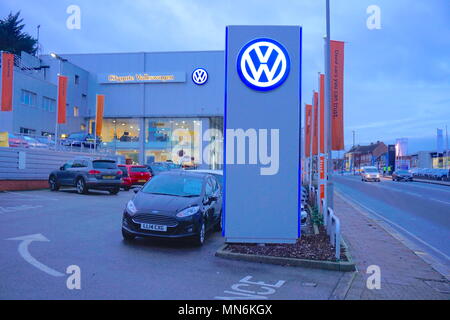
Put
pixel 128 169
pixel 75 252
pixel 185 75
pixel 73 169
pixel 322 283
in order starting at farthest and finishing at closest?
pixel 185 75
pixel 128 169
pixel 73 169
pixel 75 252
pixel 322 283

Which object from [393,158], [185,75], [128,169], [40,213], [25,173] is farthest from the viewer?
[393,158]

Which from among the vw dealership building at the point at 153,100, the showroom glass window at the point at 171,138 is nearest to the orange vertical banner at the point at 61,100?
the vw dealership building at the point at 153,100

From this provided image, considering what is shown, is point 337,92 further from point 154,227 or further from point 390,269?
point 154,227

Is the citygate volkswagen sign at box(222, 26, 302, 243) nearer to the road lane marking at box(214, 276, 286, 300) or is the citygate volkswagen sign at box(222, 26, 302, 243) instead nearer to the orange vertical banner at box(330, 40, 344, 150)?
the road lane marking at box(214, 276, 286, 300)

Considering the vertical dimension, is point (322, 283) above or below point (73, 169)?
below

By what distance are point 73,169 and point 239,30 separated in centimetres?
1328

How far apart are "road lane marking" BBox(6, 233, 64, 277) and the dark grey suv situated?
378 inches

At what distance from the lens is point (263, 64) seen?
25.6ft

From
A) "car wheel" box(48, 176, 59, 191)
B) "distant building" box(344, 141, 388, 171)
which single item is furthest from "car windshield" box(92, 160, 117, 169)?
"distant building" box(344, 141, 388, 171)

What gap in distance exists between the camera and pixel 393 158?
238 feet

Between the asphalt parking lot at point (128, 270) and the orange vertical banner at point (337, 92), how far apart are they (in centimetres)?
442

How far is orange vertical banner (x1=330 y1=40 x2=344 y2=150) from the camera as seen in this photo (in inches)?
441
